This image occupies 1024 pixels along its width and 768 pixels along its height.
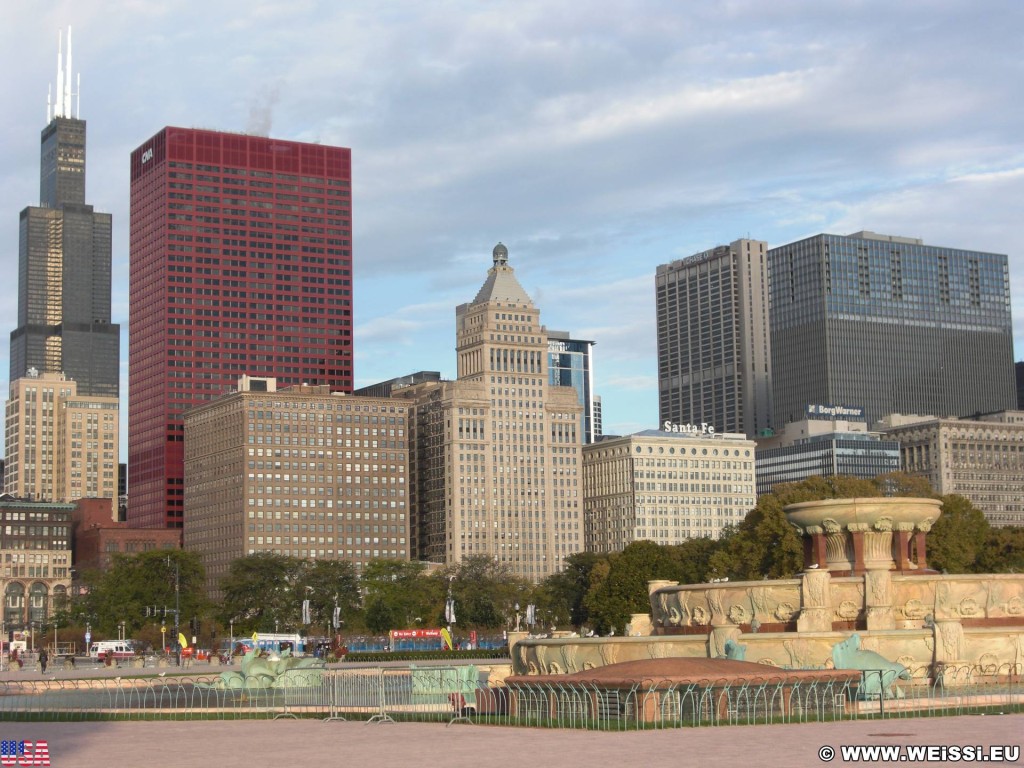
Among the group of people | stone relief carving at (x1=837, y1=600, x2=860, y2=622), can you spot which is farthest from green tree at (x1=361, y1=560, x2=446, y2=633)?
stone relief carving at (x1=837, y1=600, x2=860, y2=622)

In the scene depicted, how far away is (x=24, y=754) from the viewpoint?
36.6m

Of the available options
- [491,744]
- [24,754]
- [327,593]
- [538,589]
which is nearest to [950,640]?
[491,744]

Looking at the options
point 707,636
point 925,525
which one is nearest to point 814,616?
point 707,636

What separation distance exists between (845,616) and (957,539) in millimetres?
77118

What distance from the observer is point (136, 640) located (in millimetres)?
189250

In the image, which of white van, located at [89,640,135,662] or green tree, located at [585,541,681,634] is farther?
white van, located at [89,640,135,662]

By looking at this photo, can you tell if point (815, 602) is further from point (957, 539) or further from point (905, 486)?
point (905, 486)

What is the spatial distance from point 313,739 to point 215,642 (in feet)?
480

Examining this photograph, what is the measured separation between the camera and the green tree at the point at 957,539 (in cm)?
13550

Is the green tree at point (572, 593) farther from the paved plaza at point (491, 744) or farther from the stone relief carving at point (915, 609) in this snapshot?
the paved plaza at point (491, 744)

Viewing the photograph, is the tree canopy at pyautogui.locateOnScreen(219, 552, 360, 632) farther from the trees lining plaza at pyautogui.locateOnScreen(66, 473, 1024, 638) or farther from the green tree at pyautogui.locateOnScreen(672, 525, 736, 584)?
the green tree at pyautogui.locateOnScreen(672, 525, 736, 584)

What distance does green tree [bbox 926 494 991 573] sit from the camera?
13550 centimetres

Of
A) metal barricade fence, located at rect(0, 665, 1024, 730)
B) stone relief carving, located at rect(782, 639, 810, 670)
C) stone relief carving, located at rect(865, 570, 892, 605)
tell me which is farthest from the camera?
stone relief carving, located at rect(865, 570, 892, 605)

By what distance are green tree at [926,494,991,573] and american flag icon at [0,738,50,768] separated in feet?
341
